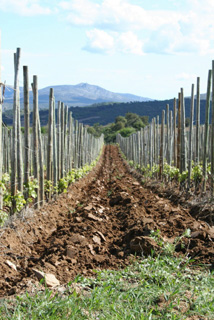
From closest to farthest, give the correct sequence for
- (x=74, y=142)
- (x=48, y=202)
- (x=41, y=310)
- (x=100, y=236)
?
(x=41, y=310) < (x=100, y=236) < (x=48, y=202) < (x=74, y=142)

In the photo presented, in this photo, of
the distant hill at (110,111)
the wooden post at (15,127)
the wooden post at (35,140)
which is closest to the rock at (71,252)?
the wooden post at (15,127)

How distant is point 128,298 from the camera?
3.93 metres

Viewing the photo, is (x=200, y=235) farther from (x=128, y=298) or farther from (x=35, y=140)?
(x=35, y=140)

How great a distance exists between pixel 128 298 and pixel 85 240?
230cm

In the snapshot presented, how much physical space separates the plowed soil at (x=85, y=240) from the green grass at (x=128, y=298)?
40cm

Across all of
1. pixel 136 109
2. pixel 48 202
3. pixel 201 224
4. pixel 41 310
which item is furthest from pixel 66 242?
pixel 136 109

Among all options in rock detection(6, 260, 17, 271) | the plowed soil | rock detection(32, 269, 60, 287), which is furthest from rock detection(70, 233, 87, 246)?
rock detection(32, 269, 60, 287)

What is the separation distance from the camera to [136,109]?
143 meters

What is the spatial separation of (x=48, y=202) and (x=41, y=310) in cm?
640

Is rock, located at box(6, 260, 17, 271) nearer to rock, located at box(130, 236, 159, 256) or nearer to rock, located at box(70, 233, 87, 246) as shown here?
rock, located at box(70, 233, 87, 246)

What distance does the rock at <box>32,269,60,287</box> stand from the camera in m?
4.34

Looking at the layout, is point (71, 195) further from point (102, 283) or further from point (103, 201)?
point (102, 283)

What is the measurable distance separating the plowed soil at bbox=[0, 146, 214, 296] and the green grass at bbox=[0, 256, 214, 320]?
0.40 meters

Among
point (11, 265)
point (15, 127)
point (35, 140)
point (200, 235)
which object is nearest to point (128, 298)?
point (11, 265)
